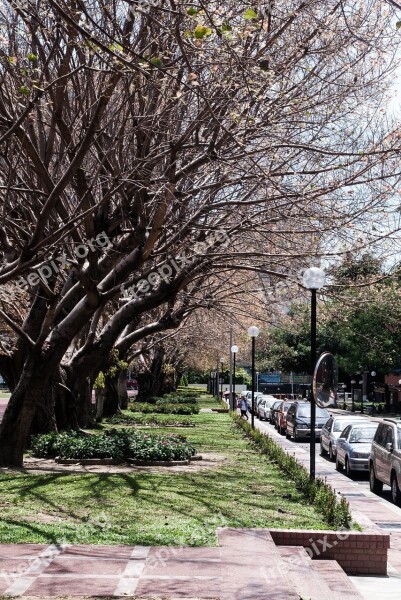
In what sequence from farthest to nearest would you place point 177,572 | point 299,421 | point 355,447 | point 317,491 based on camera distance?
point 299,421, point 355,447, point 317,491, point 177,572

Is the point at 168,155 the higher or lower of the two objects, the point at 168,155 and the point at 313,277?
the higher

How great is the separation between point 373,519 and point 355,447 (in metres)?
6.85

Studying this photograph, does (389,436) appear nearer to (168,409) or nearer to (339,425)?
(339,425)

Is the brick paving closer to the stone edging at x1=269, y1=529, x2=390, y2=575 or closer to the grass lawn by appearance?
the stone edging at x1=269, y1=529, x2=390, y2=575

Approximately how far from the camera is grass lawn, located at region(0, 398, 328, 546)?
1090 centimetres

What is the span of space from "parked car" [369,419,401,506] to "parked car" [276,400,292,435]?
1739 cm

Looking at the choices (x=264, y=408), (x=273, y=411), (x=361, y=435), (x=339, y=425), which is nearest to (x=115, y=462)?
(x=361, y=435)

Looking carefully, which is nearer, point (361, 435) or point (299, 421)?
point (361, 435)

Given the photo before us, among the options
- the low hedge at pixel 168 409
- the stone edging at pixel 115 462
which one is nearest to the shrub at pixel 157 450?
the stone edging at pixel 115 462

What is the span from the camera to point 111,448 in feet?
61.8

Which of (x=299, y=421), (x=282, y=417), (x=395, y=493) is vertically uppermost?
(x=282, y=417)

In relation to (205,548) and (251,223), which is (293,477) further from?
(205,548)

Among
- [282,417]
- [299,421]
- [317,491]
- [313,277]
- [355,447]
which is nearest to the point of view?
[317,491]

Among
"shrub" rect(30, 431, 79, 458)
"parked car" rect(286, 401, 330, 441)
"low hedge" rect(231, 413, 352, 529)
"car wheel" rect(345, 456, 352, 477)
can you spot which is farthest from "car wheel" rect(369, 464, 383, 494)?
"parked car" rect(286, 401, 330, 441)
